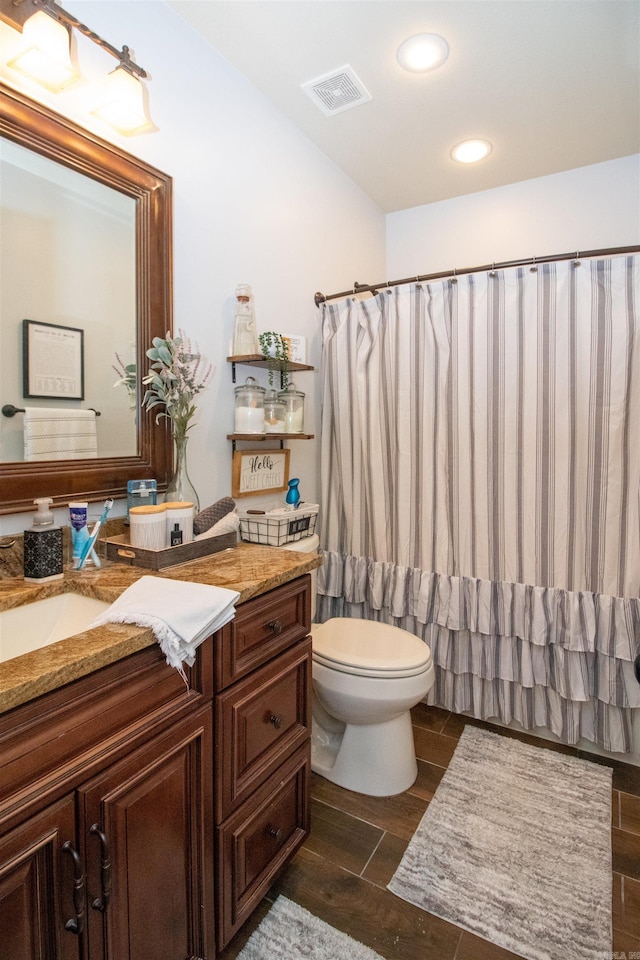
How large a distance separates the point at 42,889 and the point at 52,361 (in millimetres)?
1072

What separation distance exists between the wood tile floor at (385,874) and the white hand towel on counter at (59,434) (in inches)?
50.8

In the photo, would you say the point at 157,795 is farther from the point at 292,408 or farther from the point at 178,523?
the point at 292,408

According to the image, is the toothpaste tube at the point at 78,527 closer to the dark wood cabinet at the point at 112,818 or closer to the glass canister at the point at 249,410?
the dark wood cabinet at the point at 112,818

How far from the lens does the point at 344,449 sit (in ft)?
7.54

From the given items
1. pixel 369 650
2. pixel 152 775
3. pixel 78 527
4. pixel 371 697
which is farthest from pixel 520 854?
pixel 78 527

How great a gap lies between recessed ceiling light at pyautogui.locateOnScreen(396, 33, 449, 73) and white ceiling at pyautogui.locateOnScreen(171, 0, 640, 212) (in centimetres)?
2

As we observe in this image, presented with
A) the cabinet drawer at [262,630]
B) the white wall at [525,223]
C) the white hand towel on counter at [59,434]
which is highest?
the white wall at [525,223]

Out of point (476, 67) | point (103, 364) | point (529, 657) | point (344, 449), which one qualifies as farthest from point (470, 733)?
point (476, 67)

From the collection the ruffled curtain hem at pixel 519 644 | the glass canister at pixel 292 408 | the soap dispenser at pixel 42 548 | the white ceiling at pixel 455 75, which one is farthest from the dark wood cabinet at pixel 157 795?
the white ceiling at pixel 455 75

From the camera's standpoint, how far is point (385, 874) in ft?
4.64

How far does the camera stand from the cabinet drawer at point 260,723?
1106mm

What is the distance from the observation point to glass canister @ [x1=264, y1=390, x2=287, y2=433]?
6.19ft

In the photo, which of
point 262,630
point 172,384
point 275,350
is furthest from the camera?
point 275,350

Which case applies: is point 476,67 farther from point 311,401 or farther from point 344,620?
point 344,620
